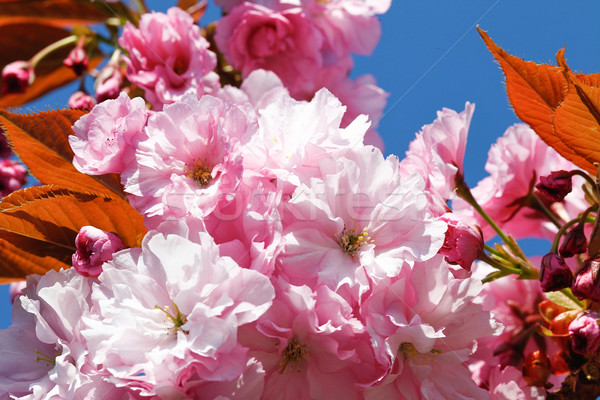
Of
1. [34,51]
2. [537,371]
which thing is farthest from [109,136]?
[34,51]

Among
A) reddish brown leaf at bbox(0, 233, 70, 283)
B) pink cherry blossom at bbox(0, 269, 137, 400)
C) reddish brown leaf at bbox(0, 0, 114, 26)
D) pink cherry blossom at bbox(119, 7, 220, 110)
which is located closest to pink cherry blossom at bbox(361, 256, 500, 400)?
pink cherry blossom at bbox(0, 269, 137, 400)

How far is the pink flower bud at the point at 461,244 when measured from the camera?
0.70 meters

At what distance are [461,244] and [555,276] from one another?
112 millimetres

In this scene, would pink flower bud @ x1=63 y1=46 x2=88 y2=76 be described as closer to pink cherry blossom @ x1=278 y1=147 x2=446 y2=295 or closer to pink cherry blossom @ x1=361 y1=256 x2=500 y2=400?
pink cherry blossom @ x1=278 y1=147 x2=446 y2=295

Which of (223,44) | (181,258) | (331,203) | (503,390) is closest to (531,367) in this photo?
(503,390)

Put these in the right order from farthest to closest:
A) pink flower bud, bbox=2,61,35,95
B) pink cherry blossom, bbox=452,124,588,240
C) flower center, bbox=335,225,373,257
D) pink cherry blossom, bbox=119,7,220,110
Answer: pink flower bud, bbox=2,61,35,95
pink cherry blossom, bbox=119,7,220,110
pink cherry blossom, bbox=452,124,588,240
flower center, bbox=335,225,373,257

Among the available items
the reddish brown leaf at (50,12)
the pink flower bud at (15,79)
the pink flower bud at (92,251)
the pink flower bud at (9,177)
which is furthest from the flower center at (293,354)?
the reddish brown leaf at (50,12)

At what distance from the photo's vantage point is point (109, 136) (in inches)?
27.6

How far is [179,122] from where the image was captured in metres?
0.68

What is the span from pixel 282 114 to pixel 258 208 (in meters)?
0.17

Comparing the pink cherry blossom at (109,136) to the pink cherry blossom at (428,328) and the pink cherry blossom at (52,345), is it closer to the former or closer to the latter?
the pink cherry blossom at (52,345)

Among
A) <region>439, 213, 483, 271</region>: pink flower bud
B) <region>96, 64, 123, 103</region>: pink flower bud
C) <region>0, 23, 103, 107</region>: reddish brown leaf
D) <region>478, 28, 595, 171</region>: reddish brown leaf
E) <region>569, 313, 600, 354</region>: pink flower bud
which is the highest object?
<region>478, 28, 595, 171</region>: reddish brown leaf

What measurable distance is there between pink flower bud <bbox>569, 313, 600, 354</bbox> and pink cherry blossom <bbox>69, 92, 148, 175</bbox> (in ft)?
1.72

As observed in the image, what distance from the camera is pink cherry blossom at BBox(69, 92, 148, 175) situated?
69cm
